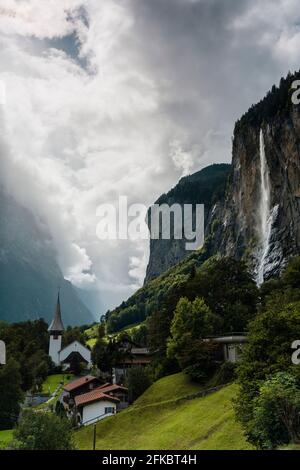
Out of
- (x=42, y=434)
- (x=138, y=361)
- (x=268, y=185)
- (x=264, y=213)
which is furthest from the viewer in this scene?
(x=264, y=213)

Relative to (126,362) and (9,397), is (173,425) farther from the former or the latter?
(126,362)

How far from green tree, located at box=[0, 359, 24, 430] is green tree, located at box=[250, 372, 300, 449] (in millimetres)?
43046

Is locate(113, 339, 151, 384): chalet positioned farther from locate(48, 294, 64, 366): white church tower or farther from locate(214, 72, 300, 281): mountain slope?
locate(214, 72, 300, 281): mountain slope

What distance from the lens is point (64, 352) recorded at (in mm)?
104750

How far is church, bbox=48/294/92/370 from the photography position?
10106 centimetres

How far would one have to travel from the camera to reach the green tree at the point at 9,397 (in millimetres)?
59209

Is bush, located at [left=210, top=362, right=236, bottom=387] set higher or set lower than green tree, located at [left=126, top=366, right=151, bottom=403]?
higher

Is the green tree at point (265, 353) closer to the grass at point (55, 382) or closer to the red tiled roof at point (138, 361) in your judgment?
the red tiled roof at point (138, 361)

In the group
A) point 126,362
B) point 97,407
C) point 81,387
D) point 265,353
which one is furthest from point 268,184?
point 265,353

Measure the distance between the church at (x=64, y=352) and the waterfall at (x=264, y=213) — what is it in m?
48.0

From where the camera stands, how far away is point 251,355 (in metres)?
30.9

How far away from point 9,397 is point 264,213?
9715cm

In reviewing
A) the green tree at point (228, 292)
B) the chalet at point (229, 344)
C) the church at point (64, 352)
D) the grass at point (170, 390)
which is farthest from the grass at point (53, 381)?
the chalet at point (229, 344)

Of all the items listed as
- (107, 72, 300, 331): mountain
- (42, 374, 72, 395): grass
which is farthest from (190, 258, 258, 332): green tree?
(107, 72, 300, 331): mountain
